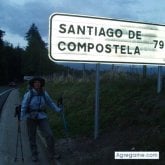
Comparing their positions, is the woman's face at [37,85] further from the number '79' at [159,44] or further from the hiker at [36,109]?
the number '79' at [159,44]

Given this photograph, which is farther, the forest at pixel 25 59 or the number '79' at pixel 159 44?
the forest at pixel 25 59

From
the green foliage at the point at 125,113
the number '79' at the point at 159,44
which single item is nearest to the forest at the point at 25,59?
the green foliage at the point at 125,113

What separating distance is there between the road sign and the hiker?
0.89 metres

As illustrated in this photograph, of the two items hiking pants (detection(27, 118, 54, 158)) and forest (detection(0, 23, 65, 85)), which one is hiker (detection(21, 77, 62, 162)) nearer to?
hiking pants (detection(27, 118, 54, 158))

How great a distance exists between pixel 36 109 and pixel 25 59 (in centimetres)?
9684

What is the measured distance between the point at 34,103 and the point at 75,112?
599cm

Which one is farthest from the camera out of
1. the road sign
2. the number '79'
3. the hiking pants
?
the number '79'

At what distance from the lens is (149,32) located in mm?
12250

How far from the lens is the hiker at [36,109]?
1079 centimetres

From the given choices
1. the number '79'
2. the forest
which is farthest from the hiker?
the forest

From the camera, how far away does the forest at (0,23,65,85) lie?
97081 mm

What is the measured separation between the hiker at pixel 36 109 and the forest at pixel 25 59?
274ft

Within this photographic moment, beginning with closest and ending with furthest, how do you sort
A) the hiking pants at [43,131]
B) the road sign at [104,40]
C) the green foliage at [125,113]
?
the green foliage at [125,113]
the hiking pants at [43,131]
the road sign at [104,40]

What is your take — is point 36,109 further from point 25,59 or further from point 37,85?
point 25,59
